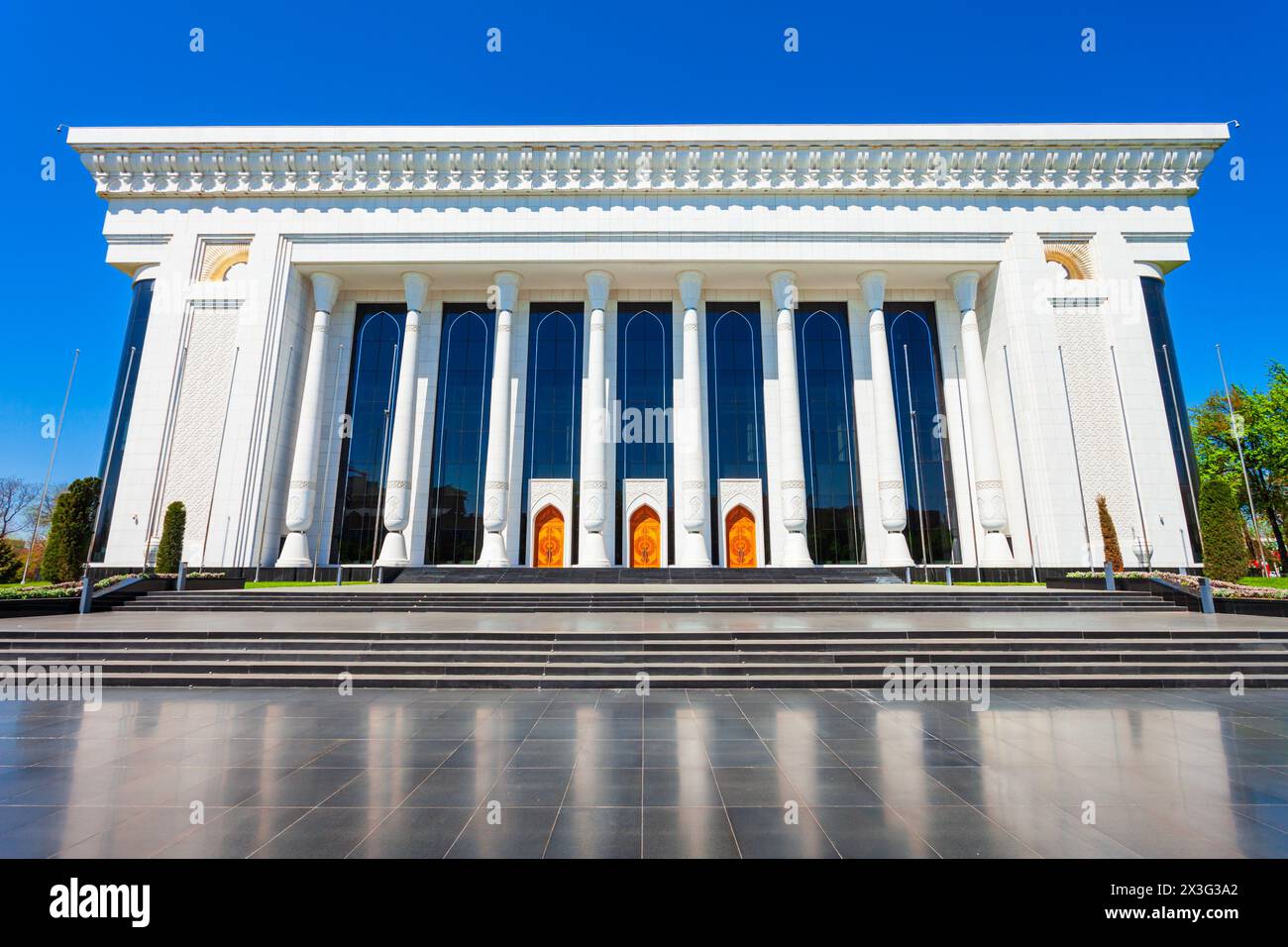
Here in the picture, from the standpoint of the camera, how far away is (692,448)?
25.3m

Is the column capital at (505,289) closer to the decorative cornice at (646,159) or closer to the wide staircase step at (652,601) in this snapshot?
the decorative cornice at (646,159)

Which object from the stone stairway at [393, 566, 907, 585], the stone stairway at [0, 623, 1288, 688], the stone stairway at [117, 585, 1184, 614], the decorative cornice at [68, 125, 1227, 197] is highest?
the decorative cornice at [68, 125, 1227, 197]

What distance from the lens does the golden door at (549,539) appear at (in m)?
26.1

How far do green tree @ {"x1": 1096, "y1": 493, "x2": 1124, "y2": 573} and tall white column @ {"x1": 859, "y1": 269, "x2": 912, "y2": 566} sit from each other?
6.97m

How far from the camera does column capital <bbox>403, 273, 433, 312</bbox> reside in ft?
87.7

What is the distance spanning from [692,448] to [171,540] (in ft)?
64.9

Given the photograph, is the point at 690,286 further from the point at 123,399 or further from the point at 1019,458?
the point at 123,399

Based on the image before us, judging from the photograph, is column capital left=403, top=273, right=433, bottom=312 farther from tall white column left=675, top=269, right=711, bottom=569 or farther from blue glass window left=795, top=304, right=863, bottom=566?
blue glass window left=795, top=304, right=863, bottom=566

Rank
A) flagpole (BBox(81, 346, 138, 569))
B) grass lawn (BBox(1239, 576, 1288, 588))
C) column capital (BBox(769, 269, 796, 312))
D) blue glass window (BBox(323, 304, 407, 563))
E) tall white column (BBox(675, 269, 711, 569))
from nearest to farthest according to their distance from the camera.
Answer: grass lawn (BBox(1239, 576, 1288, 588)) < flagpole (BBox(81, 346, 138, 569)) < tall white column (BBox(675, 269, 711, 569)) < blue glass window (BBox(323, 304, 407, 563)) < column capital (BBox(769, 269, 796, 312))

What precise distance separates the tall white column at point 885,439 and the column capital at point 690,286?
24.6ft

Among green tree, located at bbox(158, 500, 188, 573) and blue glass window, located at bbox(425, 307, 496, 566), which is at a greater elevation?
blue glass window, located at bbox(425, 307, 496, 566)

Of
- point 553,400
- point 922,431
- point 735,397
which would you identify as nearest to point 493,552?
point 553,400

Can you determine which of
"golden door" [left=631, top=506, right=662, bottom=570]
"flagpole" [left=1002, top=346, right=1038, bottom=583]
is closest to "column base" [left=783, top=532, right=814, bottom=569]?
"golden door" [left=631, top=506, right=662, bottom=570]
